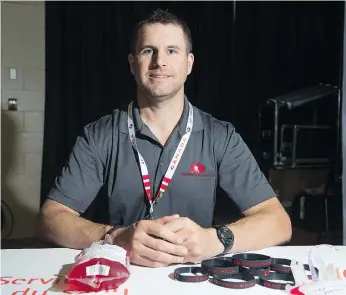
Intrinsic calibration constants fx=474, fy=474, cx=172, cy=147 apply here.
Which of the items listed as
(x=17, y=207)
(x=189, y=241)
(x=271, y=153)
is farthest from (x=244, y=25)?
(x=189, y=241)

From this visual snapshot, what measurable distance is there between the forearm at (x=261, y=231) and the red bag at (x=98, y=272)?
38cm

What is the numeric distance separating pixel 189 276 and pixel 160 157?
0.64 meters

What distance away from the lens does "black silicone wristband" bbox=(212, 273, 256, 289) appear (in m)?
0.96

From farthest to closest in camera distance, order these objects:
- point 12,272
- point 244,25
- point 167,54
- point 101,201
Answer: point 244,25 < point 101,201 < point 167,54 < point 12,272

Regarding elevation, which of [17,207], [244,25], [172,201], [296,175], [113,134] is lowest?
[17,207]

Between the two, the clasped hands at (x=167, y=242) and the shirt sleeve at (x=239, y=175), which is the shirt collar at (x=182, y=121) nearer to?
the shirt sleeve at (x=239, y=175)

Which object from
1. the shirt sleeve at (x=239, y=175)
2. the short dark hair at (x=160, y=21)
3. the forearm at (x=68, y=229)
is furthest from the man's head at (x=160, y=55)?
the forearm at (x=68, y=229)

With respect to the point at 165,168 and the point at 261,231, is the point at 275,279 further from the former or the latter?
the point at 165,168

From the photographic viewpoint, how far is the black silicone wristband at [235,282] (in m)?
0.96

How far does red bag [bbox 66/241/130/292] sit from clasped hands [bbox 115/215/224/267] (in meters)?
0.12

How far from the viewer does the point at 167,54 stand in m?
1.58

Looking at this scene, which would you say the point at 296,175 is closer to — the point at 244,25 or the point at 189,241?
the point at 244,25

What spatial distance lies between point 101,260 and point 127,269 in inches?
2.6

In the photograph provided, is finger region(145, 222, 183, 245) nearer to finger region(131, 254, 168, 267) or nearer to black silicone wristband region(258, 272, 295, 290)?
finger region(131, 254, 168, 267)
